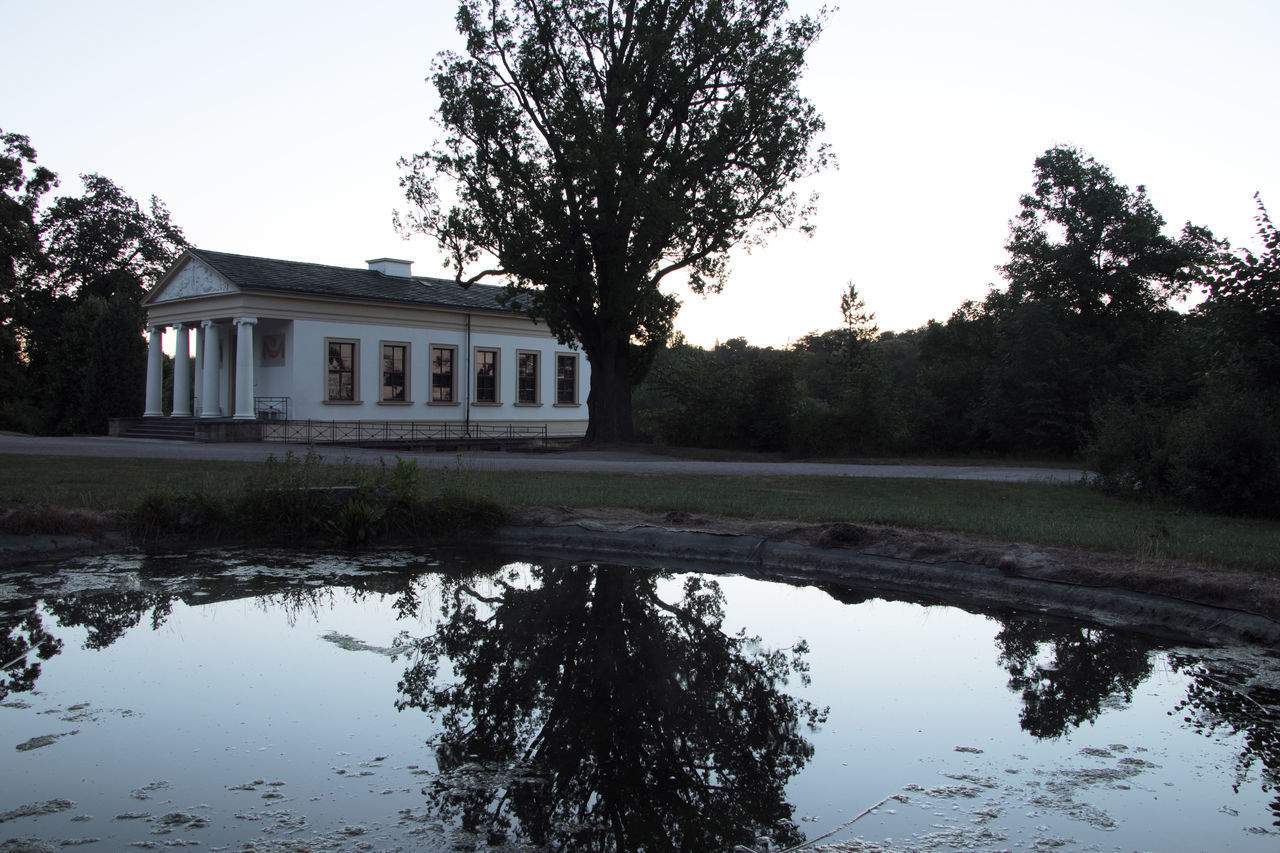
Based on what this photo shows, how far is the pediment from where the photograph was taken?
33.2 metres

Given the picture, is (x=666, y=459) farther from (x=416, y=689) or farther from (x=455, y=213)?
(x=416, y=689)

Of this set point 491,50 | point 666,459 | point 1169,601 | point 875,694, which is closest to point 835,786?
point 875,694

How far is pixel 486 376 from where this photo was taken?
38.9m

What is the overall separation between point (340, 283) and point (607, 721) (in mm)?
32334

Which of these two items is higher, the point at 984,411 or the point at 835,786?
the point at 984,411

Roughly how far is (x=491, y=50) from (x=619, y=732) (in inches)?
1032

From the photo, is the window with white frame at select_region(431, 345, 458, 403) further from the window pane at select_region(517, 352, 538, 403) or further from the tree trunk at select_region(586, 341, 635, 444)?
the tree trunk at select_region(586, 341, 635, 444)

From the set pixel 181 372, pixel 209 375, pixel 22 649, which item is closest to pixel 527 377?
pixel 209 375

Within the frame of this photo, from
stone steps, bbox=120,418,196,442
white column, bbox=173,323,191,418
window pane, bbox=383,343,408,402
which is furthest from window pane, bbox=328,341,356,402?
white column, bbox=173,323,191,418

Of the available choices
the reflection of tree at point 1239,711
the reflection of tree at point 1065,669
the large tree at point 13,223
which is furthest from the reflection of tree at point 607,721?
the large tree at point 13,223

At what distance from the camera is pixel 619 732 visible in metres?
5.18

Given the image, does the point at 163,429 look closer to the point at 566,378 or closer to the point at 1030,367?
the point at 566,378

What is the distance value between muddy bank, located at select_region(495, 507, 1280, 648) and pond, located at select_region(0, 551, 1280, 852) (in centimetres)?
44

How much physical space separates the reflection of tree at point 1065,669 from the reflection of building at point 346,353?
81.4 feet
